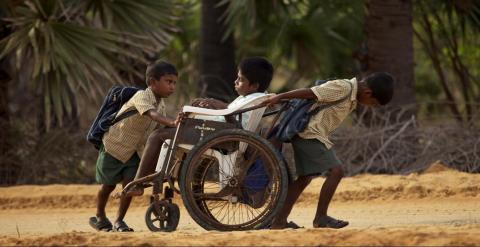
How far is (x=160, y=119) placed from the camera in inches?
280

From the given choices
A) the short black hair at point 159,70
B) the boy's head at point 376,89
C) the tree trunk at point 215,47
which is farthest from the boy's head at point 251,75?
the tree trunk at point 215,47

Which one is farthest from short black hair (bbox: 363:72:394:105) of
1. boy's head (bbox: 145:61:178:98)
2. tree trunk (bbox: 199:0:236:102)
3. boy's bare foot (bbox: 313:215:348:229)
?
tree trunk (bbox: 199:0:236:102)

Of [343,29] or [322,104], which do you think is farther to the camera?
[343,29]

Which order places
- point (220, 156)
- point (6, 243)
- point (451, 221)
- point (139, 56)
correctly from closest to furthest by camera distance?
1. point (6, 243)
2. point (220, 156)
3. point (451, 221)
4. point (139, 56)

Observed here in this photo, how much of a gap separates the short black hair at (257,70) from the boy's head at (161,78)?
0.56 metres

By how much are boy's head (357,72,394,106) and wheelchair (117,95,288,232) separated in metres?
0.71

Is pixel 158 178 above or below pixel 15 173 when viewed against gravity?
above

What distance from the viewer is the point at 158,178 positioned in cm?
693

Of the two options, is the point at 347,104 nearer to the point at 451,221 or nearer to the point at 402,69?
the point at 451,221

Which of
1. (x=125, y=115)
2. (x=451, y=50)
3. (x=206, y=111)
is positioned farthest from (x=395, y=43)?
(x=206, y=111)

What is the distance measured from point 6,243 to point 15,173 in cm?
662

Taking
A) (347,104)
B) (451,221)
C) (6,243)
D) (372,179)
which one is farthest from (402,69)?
(6,243)

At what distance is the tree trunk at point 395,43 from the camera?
13242 millimetres

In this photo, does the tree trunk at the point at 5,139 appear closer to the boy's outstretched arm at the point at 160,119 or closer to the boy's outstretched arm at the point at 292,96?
the boy's outstretched arm at the point at 160,119
